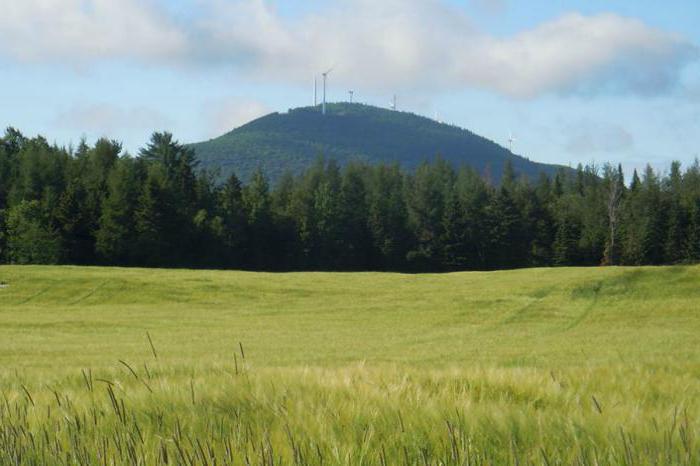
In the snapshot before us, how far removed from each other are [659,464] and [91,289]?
33.4 m

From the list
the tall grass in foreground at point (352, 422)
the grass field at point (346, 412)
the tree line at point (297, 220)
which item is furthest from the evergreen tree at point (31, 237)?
the tall grass in foreground at point (352, 422)

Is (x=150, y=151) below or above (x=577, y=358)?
above

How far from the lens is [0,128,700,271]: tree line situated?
230 feet

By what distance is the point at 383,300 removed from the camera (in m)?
31.6

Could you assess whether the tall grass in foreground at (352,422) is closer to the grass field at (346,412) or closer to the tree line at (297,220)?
the grass field at (346,412)

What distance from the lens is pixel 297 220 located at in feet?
292

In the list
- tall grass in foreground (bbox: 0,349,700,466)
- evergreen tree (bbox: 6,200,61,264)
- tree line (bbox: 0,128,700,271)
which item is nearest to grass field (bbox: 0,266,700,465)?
tall grass in foreground (bbox: 0,349,700,466)

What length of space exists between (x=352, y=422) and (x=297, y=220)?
85.6 meters

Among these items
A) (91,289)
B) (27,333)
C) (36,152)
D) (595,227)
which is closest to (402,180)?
(595,227)

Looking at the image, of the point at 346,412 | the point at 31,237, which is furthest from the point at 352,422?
the point at 31,237

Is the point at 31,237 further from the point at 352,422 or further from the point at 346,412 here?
the point at 352,422

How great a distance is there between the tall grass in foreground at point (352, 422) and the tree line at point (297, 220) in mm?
65964

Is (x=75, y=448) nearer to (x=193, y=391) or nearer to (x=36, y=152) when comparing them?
(x=193, y=391)

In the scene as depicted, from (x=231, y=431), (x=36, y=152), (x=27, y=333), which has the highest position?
(x=36, y=152)
